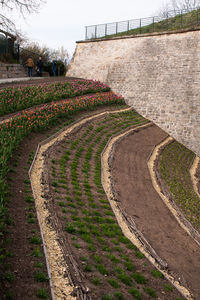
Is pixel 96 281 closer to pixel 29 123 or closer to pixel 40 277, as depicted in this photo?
pixel 40 277

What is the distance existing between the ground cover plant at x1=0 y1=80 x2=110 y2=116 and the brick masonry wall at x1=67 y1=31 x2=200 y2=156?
217 centimetres

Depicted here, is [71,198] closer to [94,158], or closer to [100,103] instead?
[94,158]

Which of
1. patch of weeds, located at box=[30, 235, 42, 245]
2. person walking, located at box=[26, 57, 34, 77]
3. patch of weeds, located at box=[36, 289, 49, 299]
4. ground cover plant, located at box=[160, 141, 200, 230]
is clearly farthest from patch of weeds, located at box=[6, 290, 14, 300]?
person walking, located at box=[26, 57, 34, 77]

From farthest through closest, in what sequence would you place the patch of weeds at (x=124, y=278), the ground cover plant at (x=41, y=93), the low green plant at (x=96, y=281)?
the ground cover plant at (x=41, y=93) < the patch of weeds at (x=124, y=278) < the low green plant at (x=96, y=281)

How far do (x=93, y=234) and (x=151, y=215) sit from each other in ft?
10.5

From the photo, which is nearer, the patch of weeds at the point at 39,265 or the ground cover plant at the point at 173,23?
the patch of weeds at the point at 39,265

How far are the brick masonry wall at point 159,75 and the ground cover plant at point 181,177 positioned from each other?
1557mm

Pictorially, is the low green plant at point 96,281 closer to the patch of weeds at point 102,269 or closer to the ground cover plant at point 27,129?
the patch of weeds at point 102,269

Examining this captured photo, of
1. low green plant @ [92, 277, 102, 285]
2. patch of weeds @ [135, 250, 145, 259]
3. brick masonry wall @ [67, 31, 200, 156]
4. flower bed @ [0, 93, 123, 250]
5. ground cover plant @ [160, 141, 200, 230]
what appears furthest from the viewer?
brick masonry wall @ [67, 31, 200, 156]

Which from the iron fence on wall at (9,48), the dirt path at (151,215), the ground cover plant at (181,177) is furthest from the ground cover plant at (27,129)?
the iron fence on wall at (9,48)

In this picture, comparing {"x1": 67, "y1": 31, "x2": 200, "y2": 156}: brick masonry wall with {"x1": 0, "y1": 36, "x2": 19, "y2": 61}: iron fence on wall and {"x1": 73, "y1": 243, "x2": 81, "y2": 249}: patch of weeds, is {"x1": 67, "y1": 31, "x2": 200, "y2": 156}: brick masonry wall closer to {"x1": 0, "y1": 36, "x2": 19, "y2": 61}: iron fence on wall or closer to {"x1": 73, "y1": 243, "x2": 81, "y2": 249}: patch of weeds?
{"x1": 0, "y1": 36, "x2": 19, "y2": 61}: iron fence on wall

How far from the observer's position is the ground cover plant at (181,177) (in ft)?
40.4

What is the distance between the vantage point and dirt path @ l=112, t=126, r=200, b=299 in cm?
827

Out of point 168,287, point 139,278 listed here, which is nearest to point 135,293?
point 139,278
